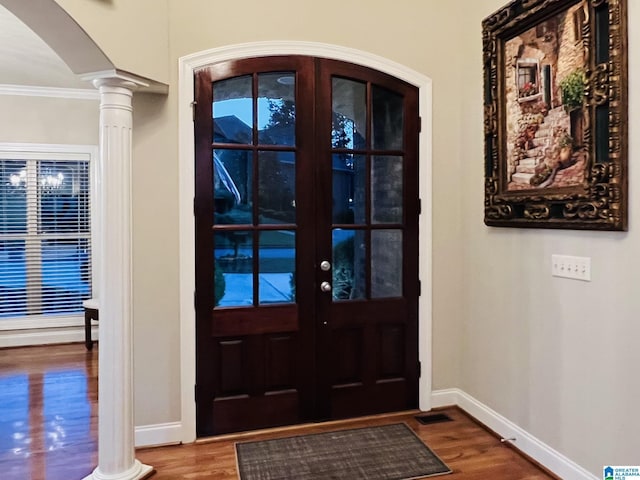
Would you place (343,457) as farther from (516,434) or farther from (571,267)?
(571,267)

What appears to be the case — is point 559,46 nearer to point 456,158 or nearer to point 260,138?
point 456,158

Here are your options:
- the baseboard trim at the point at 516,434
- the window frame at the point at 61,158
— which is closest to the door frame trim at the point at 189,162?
the baseboard trim at the point at 516,434

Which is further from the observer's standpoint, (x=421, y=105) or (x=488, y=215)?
(x=421, y=105)

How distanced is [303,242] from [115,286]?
115 cm

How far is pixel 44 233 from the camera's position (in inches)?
208

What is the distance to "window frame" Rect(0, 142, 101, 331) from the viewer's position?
512 centimetres

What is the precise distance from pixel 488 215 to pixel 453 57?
3.85 ft

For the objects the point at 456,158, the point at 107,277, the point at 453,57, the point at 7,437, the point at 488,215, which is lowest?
the point at 7,437

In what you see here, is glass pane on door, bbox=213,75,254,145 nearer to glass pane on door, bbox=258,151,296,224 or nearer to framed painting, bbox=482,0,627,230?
glass pane on door, bbox=258,151,296,224

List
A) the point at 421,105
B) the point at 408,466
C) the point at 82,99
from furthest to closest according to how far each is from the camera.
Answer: the point at 82,99, the point at 421,105, the point at 408,466

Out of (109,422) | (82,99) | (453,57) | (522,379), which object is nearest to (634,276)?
(522,379)

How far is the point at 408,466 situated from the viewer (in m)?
2.55

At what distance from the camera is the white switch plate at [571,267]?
227cm

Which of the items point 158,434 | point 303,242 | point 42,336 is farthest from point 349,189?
point 42,336
